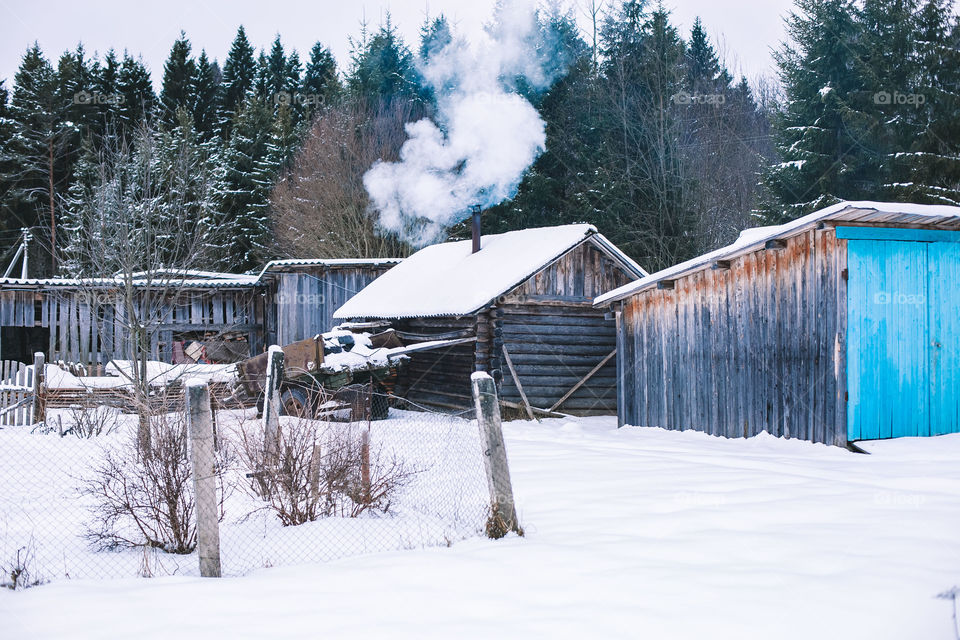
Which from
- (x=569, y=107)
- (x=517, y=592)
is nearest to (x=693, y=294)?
(x=517, y=592)

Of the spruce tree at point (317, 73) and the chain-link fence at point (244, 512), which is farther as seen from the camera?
the spruce tree at point (317, 73)

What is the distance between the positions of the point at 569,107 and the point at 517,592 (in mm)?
30869

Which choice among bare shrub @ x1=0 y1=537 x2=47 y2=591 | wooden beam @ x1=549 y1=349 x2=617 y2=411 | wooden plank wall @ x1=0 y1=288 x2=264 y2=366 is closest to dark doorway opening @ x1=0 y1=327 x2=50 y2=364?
wooden plank wall @ x1=0 y1=288 x2=264 y2=366

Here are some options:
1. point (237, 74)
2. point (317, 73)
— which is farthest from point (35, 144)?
point (317, 73)

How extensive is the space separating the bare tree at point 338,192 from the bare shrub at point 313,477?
971 inches

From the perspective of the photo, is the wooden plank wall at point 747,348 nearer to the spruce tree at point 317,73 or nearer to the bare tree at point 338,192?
the bare tree at point 338,192

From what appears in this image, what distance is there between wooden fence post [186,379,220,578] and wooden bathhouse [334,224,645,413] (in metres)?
10.4

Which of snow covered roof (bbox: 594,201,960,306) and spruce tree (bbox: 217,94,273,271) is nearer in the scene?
snow covered roof (bbox: 594,201,960,306)

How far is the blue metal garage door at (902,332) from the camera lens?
10.2 meters

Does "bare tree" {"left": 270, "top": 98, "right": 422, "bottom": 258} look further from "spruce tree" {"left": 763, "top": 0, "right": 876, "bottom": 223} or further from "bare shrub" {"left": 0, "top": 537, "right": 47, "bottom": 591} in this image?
"bare shrub" {"left": 0, "top": 537, "right": 47, "bottom": 591}

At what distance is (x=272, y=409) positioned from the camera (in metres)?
7.77

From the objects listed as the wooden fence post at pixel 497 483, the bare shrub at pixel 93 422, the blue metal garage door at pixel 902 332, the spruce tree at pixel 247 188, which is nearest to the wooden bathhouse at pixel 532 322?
the blue metal garage door at pixel 902 332

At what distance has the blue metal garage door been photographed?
10.2 metres

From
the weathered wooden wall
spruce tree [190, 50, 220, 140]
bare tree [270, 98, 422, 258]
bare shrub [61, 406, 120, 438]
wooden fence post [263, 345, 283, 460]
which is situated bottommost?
bare shrub [61, 406, 120, 438]
